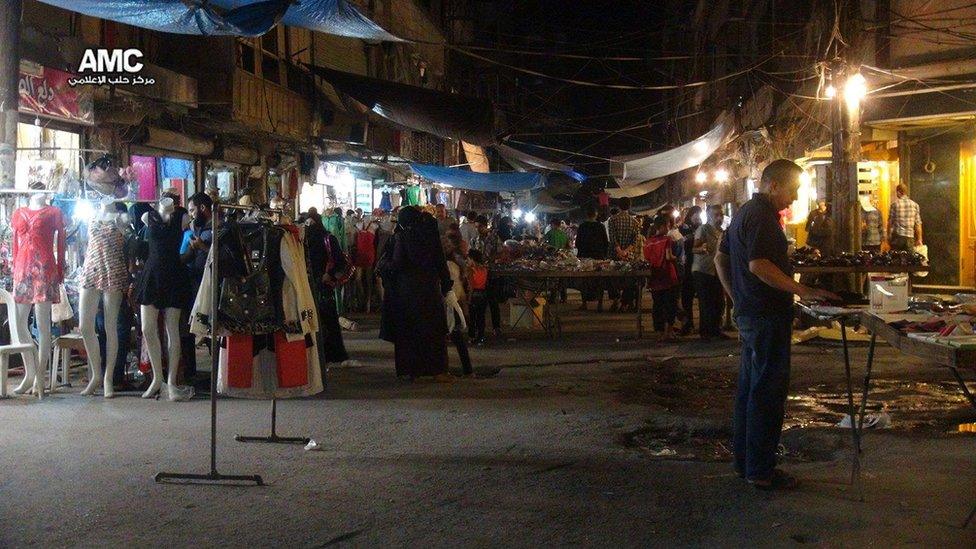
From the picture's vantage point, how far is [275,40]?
20672 millimetres

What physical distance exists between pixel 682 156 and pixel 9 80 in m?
13.7

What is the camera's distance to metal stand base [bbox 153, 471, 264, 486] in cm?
609

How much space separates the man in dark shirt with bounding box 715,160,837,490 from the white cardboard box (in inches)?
23.9

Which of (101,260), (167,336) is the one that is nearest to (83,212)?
(101,260)

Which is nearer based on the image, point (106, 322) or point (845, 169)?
point (106, 322)

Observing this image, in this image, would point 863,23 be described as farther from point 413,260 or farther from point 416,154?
point 416,154

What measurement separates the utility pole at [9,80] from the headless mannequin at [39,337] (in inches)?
24.7

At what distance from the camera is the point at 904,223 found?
1736cm

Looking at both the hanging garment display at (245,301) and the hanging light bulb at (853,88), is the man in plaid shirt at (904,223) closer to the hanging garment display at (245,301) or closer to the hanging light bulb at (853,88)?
the hanging light bulb at (853,88)

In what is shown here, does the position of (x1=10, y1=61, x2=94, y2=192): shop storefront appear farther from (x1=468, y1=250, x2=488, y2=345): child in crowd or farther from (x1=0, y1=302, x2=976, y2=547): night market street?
(x1=468, y1=250, x2=488, y2=345): child in crowd

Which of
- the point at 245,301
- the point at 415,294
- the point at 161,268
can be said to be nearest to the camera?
the point at 245,301

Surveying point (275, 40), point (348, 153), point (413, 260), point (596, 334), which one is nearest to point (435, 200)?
point (348, 153)

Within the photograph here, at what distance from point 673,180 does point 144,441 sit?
40.3 meters

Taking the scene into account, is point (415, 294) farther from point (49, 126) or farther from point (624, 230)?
point (624, 230)
